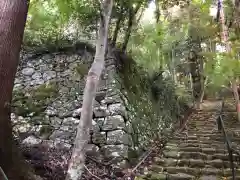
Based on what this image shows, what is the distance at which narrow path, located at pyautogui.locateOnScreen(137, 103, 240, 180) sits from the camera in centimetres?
541

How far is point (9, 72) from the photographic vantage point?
12.1 ft

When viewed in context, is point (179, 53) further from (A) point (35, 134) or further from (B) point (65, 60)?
(A) point (35, 134)

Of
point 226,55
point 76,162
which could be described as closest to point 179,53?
point 226,55

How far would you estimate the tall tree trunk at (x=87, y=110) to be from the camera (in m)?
4.07

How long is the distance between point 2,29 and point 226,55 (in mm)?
6119

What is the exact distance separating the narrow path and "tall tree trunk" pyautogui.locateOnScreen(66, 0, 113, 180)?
160 cm

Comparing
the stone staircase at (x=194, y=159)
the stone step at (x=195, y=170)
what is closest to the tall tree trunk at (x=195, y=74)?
the stone staircase at (x=194, y=159)

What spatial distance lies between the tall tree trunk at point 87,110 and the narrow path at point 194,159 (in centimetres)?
160

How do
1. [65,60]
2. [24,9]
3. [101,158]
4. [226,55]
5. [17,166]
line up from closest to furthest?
[17,166]
[24,9]
[101,158]
[65,60]
[226,55]

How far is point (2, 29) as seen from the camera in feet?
12.3

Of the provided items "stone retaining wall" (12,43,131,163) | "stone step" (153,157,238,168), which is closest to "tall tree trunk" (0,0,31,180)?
"stone retaining wall" (12,43,131,163)

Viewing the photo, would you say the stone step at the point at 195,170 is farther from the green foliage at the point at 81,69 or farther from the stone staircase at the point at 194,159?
the green foliage at the point at 81,69

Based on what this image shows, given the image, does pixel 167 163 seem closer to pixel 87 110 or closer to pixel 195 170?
pixel 195 170

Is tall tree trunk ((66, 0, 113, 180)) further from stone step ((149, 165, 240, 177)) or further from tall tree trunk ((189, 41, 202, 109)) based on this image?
tall tree trunk ((189, 41, 202, 109))
